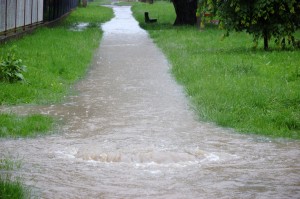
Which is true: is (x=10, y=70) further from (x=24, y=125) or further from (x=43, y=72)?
(x=24, y=125)

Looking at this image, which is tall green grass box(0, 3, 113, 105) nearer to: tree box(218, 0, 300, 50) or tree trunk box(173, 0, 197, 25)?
tree box(218, 0, 300, 50)

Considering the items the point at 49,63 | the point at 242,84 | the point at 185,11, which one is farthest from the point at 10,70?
the point at 185,11

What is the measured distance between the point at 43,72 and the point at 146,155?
6882 mm

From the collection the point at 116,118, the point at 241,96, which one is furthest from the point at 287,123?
the point at 116,118

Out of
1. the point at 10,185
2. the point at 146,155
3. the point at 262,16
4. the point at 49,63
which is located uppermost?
the point at 262,16

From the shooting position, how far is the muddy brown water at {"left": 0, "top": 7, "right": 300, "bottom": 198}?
22.0 ft

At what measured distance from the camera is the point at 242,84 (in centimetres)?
1274

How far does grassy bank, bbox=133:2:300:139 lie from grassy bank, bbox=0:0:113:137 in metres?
2.47

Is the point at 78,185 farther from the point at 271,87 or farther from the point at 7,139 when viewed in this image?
the point at 271,87

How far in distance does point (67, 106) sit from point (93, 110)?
55cm

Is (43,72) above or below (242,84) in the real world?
below

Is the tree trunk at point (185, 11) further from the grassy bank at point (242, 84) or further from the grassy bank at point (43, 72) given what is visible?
the grassy bank at point (242, 84)

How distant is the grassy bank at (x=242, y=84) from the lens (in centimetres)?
988

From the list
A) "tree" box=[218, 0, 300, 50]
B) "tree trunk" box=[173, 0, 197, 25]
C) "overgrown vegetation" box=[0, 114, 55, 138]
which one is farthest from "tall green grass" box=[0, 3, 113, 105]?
"tree trunk" box=[173, 0, 197, 25]
